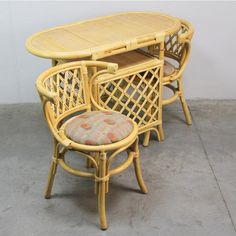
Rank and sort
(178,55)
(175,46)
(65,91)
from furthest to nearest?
(175,46) → (178,55) → (65,91)

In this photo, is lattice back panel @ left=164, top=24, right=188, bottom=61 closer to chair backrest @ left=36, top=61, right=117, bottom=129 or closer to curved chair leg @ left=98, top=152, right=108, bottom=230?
chair backrest @ left=36, top=61, right=117, bottom=129

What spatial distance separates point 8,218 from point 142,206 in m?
0.76

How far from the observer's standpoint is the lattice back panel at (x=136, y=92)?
2.57 meters

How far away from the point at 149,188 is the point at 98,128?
1.97ft

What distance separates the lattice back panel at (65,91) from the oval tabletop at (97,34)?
121 millimetres

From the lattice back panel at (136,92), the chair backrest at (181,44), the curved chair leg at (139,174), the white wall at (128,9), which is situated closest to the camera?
the curved chair leg at (139,174)

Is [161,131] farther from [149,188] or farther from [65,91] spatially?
[65,91]

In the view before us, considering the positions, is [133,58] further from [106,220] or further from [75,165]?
[106,220]

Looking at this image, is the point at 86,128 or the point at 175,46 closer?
the point at 86,128

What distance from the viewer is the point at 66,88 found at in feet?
7.43

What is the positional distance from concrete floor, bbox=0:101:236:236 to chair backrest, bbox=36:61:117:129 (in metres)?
0.48

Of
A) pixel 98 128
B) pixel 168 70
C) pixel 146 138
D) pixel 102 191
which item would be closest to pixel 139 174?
pixel 102 191

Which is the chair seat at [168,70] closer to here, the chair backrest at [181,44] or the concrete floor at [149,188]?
the chair backrest at [181,44]

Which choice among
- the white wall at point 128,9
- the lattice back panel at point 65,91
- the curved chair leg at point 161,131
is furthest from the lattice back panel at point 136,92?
the white wall at point 128,9
